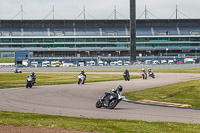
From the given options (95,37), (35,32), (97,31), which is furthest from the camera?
(97,31)

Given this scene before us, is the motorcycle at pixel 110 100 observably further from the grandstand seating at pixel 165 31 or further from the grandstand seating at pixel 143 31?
the grandstand seating at pixel 165 31

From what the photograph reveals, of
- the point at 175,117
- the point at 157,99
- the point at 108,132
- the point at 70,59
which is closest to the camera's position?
the point at 108,132

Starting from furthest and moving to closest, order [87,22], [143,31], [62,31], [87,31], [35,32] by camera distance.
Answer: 1. [87,22]
2. [87,31]
3. [143,31]
4. [62,31]
5. [35,32]

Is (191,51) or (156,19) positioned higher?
(156,19)

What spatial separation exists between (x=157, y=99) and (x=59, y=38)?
121444 mm

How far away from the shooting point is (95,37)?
14412 cm

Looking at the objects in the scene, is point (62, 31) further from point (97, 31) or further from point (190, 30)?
point (190, 30)

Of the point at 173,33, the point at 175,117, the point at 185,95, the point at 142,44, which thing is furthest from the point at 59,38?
the point at 175,117

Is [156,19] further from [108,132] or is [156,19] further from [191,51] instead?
[108,132]

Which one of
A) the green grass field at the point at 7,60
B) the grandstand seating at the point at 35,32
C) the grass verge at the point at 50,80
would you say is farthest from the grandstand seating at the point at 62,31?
the grass verge at the point at 50,80

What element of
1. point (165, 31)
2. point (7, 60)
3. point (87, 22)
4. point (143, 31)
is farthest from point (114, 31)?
point (7, 60)

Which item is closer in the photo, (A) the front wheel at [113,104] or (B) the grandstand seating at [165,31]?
(A) the front wheel at [113,104]

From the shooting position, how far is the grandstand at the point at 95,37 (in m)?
143

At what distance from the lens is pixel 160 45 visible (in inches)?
5753
